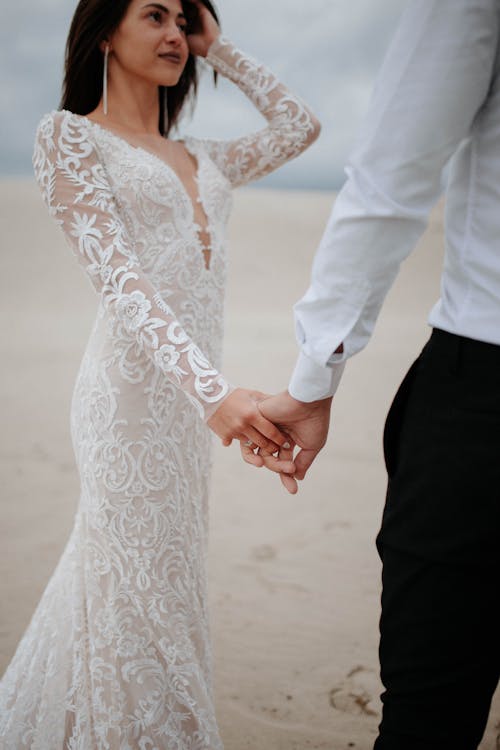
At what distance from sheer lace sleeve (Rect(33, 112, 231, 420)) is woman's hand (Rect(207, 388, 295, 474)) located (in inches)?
1.3

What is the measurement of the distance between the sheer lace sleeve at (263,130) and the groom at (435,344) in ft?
4.50

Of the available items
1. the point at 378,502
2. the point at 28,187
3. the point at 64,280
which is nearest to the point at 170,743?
the point at 378,502

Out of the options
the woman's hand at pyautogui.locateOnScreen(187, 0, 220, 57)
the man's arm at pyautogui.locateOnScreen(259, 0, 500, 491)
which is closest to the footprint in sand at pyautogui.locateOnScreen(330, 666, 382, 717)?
the man's arm at pyautogui.locateOnScreen(259, 0, 500, 491)

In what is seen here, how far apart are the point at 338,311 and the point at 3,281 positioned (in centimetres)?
1848

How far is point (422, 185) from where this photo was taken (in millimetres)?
1137

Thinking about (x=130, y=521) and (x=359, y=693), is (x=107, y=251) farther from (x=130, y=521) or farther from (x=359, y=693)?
(x=359, y=693)

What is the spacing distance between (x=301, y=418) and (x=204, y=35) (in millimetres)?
1671

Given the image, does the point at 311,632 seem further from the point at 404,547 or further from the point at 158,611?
the point at 404,547

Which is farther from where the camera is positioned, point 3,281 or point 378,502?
point 3,281

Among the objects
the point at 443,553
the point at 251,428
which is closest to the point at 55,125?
the point at 251,428

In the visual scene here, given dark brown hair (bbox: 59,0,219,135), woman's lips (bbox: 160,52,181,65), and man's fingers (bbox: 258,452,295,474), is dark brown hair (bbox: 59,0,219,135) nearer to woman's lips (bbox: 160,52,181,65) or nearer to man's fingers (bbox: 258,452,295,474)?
woman's lips (bbox: 160,52,181,65)

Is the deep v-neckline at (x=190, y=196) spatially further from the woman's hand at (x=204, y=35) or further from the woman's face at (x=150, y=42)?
the woman's hand at (x=204, y=35)

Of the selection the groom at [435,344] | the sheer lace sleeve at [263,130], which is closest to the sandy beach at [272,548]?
the groom at [435,344]

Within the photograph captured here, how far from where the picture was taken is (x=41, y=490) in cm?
527
